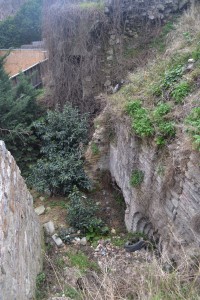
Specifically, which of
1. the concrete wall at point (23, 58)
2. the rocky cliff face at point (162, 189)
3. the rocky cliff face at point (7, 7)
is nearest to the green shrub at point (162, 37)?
the rocky cliff face at point (162, 189)

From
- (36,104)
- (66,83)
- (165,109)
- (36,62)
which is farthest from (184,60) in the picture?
(36,62)

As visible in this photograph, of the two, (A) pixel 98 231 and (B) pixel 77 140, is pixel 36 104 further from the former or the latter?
(A) pixel 98 231

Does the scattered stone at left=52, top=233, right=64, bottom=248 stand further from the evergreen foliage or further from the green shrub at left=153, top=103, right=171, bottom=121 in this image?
the green shrub at left=153, top=103, right=171, bottom=121

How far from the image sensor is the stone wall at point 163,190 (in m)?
3.85

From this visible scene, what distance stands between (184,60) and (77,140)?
342 centimetres

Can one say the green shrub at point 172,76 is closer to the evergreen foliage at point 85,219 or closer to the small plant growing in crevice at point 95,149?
the small plant growing in crevice at point 95,149

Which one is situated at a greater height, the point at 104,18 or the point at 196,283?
the point at 104,18

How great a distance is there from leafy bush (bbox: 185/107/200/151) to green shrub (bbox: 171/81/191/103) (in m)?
0.61

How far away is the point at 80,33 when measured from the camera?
8.91 metres

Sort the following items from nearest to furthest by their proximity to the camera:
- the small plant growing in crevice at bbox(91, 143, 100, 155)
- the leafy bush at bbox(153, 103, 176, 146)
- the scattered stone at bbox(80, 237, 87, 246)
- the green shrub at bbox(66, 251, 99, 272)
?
1. the leafy bush at bbox(153, 103, 176, 146)
2. the green shrub at bbox(66, 251, 99, 272)
3. the scattered stone at bbox(80, 237, 87, 246)
4. the small plant growing in crevice at bbox(91, 143, 100, 155)

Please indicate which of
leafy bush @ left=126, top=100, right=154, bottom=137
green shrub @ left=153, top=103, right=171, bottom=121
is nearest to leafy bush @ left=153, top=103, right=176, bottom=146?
green shrub @ left=153, top=103, right=171, bottom=121

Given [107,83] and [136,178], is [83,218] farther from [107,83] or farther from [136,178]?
[107,83]

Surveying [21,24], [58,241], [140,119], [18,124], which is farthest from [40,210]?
[21,24]

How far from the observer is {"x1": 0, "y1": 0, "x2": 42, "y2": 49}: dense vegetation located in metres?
15.2
